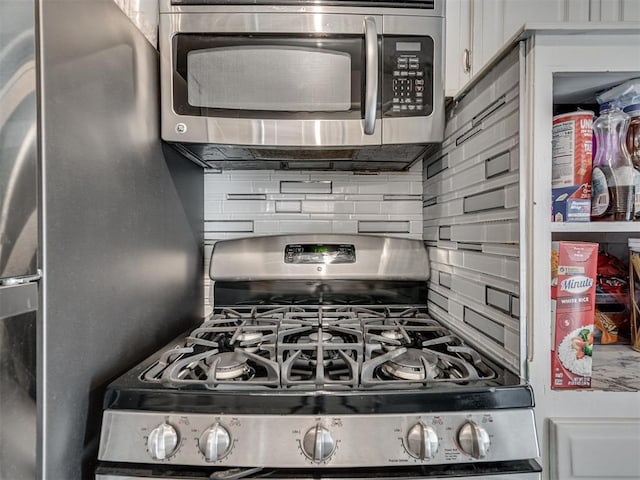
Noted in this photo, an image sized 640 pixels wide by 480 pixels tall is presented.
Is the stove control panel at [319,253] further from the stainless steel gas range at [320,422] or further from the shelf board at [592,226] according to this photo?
the shelf board at [592,226]

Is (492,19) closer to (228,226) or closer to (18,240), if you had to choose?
(228,226)

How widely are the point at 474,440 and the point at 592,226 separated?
47cm

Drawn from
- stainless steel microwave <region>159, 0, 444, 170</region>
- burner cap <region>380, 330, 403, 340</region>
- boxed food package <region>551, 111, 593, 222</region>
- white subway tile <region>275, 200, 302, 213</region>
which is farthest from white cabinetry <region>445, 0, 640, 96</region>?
burner cap <region>380, 330, 403, 340</region>

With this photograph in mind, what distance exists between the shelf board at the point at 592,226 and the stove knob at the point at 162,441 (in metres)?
0.79

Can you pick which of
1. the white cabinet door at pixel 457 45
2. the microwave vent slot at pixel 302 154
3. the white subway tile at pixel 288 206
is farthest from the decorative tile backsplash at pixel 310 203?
the white cabinet door at pixel 457 45

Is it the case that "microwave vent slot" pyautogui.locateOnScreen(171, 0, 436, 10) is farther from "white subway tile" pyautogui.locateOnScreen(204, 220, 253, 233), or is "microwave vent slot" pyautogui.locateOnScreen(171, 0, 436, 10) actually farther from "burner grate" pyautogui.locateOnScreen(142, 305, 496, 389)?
"burner grate" pyautogui.locateOnScreen(142, 305, 496, 389)

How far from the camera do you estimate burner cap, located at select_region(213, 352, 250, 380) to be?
0.71 m

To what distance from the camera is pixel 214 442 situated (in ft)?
1.92

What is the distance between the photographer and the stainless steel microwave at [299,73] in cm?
90

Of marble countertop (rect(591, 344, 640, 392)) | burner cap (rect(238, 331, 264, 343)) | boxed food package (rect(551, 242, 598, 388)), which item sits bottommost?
marble countertop (rect(591, 344, 640, 392))

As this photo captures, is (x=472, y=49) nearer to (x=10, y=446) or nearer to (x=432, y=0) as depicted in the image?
(x=432, y=0)

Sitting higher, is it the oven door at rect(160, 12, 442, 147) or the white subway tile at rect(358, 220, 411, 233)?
the oven door at rect(160, 12, 442, 147)

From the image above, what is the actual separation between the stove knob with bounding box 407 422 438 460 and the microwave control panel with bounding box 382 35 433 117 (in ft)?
2.35

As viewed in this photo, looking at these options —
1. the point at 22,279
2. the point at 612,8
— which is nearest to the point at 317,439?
the point at 22,279
